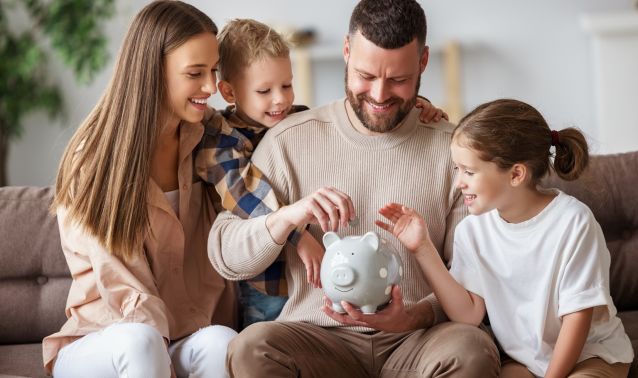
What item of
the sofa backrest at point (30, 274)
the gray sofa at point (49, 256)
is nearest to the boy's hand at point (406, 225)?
the gray sofa at point (49, 256)

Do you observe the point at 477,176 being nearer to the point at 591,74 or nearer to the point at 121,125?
the point at 121,125

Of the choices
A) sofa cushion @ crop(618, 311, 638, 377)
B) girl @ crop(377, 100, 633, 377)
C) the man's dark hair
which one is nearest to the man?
the man's dark hair

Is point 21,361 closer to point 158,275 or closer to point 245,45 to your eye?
point 158,275

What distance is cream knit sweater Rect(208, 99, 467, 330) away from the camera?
215cm

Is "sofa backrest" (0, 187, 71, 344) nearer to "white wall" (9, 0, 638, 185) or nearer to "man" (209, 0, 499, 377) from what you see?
"man" (209, 0, 499, 377)

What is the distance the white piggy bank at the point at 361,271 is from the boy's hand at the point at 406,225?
0.44ft

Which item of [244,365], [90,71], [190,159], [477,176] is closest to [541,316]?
[477,176]

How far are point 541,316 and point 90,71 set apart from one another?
160 inches

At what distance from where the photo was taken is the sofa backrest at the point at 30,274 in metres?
2.41

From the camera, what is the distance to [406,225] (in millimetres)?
2012

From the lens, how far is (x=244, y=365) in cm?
188

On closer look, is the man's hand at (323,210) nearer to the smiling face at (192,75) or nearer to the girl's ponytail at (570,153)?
the smiling face at (192,75)

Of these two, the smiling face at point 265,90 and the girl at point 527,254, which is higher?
the smiling face at point 265,90

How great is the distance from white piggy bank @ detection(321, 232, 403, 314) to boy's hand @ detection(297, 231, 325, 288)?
21 cm
